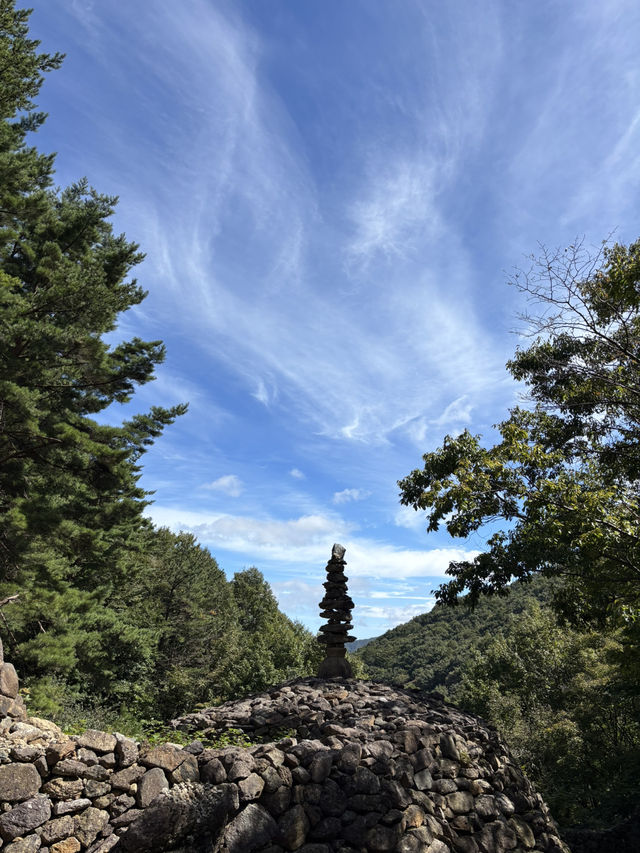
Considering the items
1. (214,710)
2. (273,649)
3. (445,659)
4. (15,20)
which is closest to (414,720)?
(214,710)

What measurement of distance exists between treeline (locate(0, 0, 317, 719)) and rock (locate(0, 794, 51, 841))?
7503 millimetres

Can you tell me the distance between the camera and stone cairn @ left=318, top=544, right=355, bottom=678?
12375 millimetres

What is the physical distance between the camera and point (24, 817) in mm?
4340

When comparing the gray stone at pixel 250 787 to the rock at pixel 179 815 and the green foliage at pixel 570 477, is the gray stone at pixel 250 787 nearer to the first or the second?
the rock at pixel 179 815

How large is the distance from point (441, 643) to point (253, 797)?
64.8 metres

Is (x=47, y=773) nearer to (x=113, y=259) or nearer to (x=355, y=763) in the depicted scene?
(x=355, y=763)

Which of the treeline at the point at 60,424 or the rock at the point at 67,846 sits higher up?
the treeline at the point at 60,424

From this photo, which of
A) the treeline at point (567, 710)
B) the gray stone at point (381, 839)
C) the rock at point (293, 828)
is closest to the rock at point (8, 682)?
the rock at point (293, 828)

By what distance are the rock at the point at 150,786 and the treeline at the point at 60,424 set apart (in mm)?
7745

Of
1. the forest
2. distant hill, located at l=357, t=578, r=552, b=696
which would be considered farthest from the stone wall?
distant hill, located at l=357, t=578, r=552, b=696

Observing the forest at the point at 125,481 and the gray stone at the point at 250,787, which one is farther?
the forest at the point at 125,481

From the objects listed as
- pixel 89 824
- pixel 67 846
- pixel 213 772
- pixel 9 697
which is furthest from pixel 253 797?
pixel 9 697

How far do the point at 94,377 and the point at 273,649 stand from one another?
2240cm

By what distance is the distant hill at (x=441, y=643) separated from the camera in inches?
2007
